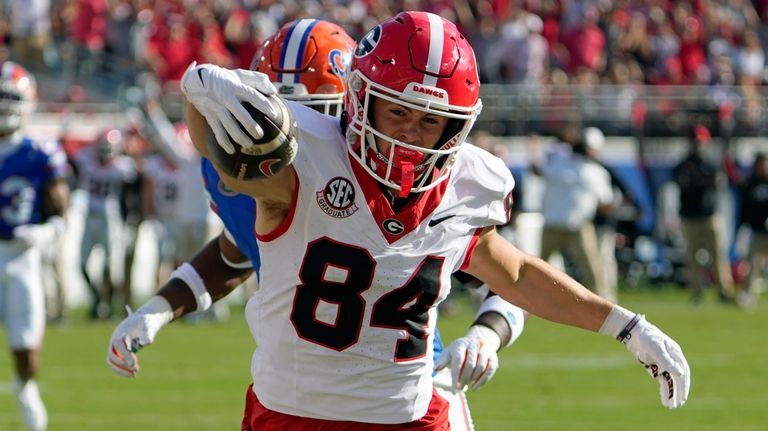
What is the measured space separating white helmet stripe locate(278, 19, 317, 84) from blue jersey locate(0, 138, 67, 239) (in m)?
3.72

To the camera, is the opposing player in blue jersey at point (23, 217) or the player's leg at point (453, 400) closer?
the player's leg at point (453, 400)

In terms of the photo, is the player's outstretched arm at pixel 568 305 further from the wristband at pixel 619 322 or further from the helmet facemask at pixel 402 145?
the helmet facemask at pixel 402 145

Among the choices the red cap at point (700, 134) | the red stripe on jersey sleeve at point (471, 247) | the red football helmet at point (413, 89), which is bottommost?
the red cap at point (700, 134)

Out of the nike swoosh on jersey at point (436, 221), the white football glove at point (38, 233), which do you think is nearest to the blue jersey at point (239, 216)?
the nike swoosh on jersey at point (436, 221)

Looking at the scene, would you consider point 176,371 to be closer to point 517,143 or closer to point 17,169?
point 17,169

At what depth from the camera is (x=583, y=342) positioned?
470 inches

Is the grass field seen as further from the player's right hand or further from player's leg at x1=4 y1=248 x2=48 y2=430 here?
the player's right hand

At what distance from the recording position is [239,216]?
14.5 feet

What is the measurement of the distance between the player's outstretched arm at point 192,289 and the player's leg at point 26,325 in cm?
311

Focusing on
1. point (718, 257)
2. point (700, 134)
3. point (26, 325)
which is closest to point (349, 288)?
point (26, 325)

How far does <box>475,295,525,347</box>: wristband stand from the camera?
4.30 metres

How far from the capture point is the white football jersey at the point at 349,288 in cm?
354

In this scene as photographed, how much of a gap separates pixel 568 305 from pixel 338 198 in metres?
0.83

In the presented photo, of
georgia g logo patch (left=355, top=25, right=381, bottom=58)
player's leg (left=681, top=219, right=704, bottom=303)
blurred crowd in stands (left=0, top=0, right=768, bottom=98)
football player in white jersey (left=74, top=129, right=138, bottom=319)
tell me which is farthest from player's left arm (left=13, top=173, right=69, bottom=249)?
blurred crowd in stands (left=0, top=0, right=768, bottom=98)
